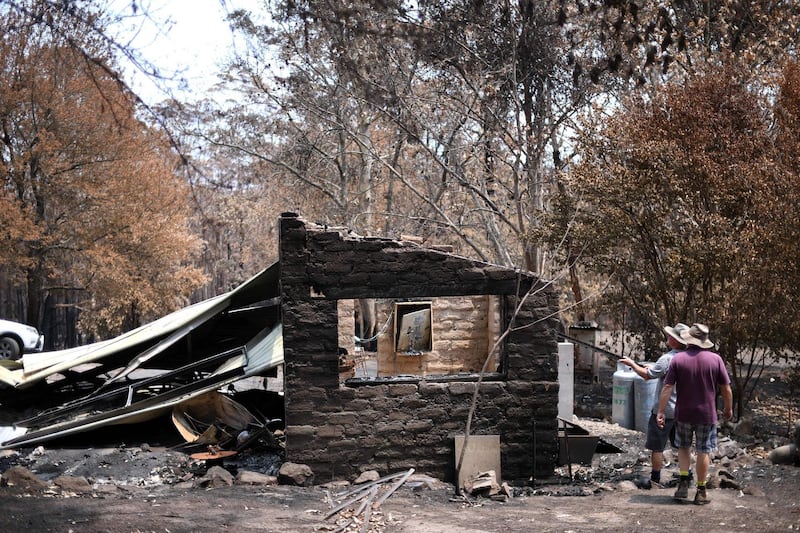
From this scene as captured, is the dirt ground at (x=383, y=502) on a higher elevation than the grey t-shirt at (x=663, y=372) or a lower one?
lower

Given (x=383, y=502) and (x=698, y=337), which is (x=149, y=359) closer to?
(x=383, y=502)

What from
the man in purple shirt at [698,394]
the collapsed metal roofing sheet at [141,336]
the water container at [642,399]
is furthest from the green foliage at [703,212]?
the collapsed metal roofing sheet at [141,336]

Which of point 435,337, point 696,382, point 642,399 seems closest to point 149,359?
point 435,337

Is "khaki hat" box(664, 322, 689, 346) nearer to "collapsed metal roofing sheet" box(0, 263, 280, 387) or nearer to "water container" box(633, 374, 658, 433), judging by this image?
→ "water container" box(633, 374, 658, 433)

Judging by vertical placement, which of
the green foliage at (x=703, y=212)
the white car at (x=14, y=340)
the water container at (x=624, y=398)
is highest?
the green foliage at (x=703, y=212)

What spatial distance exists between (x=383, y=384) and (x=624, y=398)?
5105 millimetres

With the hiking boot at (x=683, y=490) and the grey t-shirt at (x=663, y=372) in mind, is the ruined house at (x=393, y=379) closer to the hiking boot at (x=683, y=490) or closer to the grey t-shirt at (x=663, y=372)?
the grey t-shirt at (x=663, y=372)

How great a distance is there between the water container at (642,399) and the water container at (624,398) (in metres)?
0.08

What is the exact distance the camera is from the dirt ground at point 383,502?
23.5 ft

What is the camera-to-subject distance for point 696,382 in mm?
7762

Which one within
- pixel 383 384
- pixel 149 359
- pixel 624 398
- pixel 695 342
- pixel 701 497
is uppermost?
pixel 695 342

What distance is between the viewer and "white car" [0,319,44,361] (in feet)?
67.2

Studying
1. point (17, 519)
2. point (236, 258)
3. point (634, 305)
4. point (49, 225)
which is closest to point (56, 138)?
point (49, 225)

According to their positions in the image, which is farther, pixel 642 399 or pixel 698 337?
pixel 642 399
